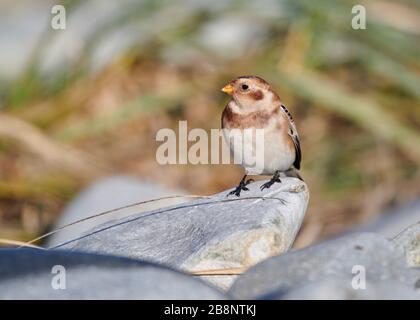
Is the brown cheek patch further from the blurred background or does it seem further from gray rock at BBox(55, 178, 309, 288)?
the blurred background

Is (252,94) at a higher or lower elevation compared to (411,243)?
higher

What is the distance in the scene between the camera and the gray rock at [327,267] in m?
2.75

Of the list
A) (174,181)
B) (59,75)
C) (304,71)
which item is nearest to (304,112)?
(304,71)

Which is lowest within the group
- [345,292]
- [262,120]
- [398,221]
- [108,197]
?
[345,292]

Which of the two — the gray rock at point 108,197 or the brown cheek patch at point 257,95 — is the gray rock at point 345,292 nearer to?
the brown cheek patch at point 257,95

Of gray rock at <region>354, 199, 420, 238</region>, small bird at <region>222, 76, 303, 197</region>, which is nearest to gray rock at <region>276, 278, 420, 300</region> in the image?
small bird at <region>222, 76, 303, 197</region>

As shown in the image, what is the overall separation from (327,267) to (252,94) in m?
1.18

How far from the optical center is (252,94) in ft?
12.7

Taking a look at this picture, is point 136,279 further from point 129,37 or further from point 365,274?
point 129,37

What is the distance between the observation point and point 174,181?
6359 mm

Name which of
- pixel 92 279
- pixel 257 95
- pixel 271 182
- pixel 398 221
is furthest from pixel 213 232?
pixel 398 221

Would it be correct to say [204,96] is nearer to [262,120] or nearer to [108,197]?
[108,197]

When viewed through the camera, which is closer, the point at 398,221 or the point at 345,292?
the point at 345,292
